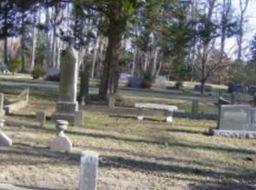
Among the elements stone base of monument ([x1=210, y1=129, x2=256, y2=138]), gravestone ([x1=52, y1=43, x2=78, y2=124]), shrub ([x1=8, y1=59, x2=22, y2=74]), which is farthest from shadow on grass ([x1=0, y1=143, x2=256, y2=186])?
shrub ([x1=8, y1=59, x2=22, y2=74])

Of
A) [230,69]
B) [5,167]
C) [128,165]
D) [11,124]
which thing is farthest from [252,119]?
[230,69]

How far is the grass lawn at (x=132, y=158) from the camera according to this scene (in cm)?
919

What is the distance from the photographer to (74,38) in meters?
30.6

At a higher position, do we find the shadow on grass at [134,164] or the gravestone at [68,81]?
the gravestone at [68,81]

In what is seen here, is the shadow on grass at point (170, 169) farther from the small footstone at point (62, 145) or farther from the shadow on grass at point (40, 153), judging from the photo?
the small footstone at point (62, 145)

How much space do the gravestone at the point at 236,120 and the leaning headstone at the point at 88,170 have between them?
1105 cm

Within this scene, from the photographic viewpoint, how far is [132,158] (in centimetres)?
1166

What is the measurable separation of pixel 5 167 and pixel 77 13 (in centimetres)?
1901

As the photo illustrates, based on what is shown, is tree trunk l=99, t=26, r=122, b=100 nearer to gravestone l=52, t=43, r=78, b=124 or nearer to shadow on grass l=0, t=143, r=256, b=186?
gravestone l=52, t=43, r=78, b=124

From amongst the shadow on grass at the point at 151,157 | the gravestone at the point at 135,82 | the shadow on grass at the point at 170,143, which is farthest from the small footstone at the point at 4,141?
the gravestone at the point at 135,82

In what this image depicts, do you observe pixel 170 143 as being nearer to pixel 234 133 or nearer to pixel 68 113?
pixel 234 133

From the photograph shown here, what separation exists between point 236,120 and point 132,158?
275 inches

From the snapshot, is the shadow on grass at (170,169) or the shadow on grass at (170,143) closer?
the shadow on grass at (170,169)

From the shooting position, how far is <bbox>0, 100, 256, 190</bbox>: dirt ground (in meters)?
9.17
